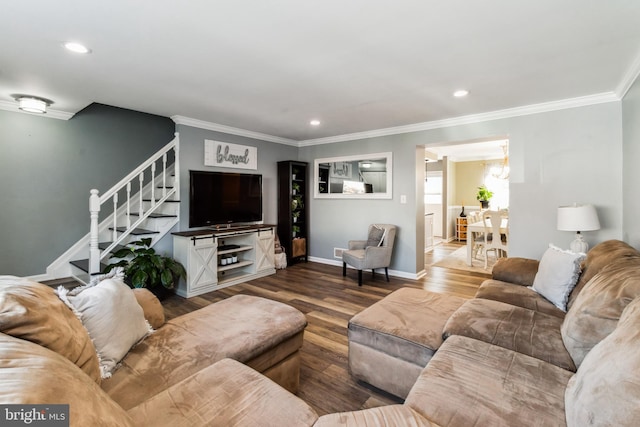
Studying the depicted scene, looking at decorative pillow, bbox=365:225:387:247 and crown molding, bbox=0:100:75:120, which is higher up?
crown molding, bbox=0:100:75:120

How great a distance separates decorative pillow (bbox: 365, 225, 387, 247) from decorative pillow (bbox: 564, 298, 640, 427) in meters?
3.47

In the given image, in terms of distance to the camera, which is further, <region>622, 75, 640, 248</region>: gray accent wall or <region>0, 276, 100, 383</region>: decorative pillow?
<region>622, 75, 640, 248</region>: gray accent wall

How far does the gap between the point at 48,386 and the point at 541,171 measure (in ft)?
14.8

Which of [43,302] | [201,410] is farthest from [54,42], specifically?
[201,410]

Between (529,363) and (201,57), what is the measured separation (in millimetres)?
2882

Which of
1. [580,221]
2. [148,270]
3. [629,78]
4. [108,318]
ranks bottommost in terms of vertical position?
[148,270]

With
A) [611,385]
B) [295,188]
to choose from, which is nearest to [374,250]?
[295,188]

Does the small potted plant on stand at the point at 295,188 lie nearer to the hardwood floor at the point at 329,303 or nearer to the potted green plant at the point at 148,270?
the hardwood floor at the point at 329,303

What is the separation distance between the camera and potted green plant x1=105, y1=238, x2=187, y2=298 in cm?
339

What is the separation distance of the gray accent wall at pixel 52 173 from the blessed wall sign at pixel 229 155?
1510mm

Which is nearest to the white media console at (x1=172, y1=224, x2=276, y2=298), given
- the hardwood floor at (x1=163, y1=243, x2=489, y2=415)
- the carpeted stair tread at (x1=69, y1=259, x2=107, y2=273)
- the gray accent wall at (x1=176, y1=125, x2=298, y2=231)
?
the hardwood floor at (x1=163, y1=243, x2=489, y2=415)

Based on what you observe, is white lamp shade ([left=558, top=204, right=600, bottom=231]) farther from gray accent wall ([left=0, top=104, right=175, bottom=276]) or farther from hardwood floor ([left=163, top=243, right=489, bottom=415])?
gray accent wall ([left=0, top=104, right=175, bottom=276])

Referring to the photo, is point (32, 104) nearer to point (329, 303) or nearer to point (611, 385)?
point (329, 303)

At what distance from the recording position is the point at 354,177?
528 cm
